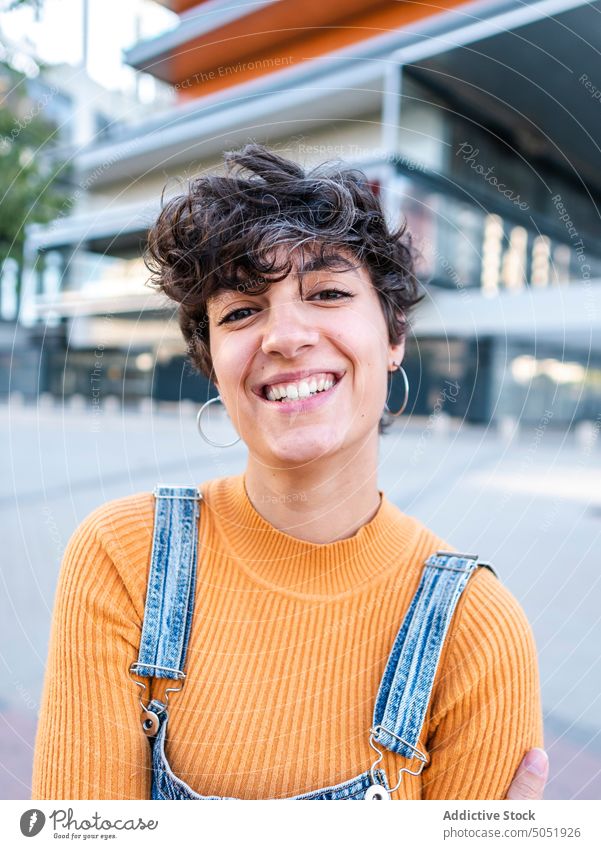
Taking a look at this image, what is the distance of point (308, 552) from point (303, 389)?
186mm

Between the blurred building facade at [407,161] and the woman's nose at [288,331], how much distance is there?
273 mm

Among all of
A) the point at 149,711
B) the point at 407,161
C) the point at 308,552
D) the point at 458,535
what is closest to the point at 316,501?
the point at 308,552

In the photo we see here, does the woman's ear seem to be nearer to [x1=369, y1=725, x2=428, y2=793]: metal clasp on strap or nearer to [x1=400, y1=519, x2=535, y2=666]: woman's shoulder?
[x1=400, y1=519, x2=535, y2=666]: woman's shoulder

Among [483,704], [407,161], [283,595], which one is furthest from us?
[407,161]

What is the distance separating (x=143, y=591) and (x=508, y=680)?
0.35 metres

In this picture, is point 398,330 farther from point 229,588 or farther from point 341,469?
point 229,588

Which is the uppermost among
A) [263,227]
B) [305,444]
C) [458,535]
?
[263,227]

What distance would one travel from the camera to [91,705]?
55 cm

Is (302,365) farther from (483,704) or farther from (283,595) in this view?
(483,704)

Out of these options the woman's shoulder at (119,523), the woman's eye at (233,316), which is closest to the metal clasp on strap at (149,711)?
the woman's shoulder at (119,523)

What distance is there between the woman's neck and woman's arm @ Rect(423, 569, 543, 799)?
0.55 feet

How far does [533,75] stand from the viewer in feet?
13.3

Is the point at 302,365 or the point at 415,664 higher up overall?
the point at 302,365
